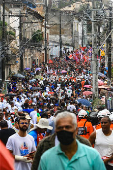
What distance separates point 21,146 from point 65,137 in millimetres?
2905

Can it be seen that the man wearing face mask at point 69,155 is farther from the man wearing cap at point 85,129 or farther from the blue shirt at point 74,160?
the man wearing cap at point 85,129

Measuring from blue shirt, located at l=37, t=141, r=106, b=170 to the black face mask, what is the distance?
11 cm

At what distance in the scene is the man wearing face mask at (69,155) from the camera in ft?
12.6

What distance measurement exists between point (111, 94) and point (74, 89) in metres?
11.5

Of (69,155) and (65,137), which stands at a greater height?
(65,137)

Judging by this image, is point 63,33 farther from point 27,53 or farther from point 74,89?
point 74,89

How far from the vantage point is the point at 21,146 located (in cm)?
664

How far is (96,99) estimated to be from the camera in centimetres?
2350

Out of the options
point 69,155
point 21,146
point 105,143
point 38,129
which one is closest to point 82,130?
point 38,129

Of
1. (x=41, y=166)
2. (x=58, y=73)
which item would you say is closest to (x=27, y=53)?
(x=58, y=73)

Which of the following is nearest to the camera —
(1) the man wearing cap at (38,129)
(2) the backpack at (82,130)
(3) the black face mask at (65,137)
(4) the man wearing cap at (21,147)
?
(3) the black face mask at (65,137)

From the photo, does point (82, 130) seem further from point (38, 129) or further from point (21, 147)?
point (21, 147)

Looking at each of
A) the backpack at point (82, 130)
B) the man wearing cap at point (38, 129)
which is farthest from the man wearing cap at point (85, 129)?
the man wearing cap at point (38, 129)

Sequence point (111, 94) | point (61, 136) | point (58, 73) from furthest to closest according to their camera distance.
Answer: point (58, 73) → point (111, 94) → point (61, 136)
